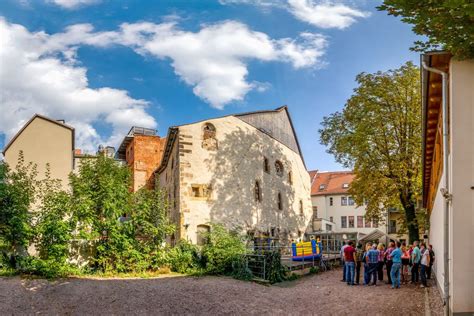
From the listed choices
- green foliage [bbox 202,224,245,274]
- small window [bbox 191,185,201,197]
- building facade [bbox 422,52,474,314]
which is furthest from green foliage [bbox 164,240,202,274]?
building facade [bbox 422,52,474,314]

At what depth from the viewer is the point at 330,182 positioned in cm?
7119

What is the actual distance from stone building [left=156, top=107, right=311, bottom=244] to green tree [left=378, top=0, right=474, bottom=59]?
19.9 m

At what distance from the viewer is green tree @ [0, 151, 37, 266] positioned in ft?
65.1

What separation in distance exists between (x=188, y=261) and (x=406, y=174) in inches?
541

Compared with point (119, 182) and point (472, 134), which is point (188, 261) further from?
point (472, 134)

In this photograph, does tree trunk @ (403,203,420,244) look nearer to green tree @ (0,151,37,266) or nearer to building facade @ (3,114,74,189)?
green tree @ (0,151,37,266)

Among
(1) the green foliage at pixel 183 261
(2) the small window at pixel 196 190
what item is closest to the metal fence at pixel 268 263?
(1) the green foliage at pixel 183 261

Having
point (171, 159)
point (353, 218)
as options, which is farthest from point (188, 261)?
point (353, 218)

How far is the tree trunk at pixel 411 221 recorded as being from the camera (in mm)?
29656

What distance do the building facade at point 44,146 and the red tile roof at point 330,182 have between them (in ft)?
136

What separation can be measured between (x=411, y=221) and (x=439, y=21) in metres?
22.6

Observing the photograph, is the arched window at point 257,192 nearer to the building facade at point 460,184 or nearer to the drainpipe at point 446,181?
the drainpipe at point 446,181

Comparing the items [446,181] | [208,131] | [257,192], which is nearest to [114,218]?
[208,131]

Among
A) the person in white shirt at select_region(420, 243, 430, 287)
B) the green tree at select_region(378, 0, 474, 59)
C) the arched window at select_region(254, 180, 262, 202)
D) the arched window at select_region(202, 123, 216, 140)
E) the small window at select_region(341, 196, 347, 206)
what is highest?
the arched window at select_region(202, 123, 216, 140)
